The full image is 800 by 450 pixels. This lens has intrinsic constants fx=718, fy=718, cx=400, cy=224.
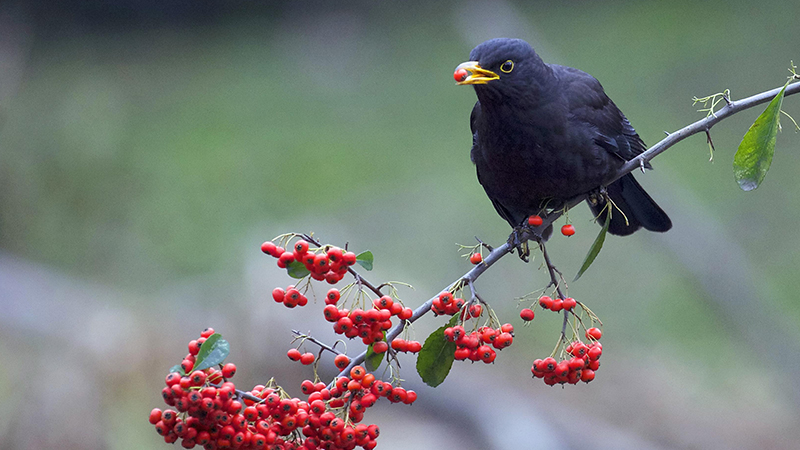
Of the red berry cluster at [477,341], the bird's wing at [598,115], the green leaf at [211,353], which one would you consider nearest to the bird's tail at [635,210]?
the bird's wing at [598,115]

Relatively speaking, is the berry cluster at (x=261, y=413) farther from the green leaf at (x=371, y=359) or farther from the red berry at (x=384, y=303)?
the red berry at (x=384, y=303)

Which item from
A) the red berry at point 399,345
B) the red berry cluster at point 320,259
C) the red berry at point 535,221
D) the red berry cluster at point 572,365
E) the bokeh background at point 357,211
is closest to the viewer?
the red berry cluster at point 320,259

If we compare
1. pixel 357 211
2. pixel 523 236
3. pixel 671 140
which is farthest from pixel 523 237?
pixel 357 211

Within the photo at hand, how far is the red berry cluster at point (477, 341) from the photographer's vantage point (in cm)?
181

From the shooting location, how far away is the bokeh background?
4.77 metres

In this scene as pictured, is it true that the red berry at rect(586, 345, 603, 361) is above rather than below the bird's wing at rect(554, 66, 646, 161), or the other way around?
below

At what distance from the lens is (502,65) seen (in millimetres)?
2438

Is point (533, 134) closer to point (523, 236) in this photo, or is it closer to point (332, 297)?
point (523, 236)

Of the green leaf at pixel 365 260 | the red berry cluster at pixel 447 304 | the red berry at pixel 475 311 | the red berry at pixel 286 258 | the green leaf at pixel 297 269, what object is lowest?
the red berry at pixel 475 311

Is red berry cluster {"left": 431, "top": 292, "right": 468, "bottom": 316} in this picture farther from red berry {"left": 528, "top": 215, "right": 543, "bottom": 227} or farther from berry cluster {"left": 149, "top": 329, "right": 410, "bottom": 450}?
red berry {"left": 528, "top": 215, "right": 543, "bottom": 227}

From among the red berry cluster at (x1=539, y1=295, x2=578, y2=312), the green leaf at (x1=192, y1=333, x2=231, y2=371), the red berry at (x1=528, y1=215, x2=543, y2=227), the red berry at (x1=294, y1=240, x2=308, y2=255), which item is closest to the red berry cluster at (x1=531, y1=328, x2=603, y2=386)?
the red berry cluster at (x1=539, y1=295, x2=578, y2=312)

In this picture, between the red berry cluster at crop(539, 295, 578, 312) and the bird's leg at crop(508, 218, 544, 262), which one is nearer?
the red berry cluster at crop(539, 295, 578, 312)

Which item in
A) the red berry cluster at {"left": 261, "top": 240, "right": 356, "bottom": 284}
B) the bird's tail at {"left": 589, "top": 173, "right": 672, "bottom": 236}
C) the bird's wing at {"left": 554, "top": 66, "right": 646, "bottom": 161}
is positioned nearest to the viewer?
the red berry cluster at {"left": 261, "top": 240, "right": 356, "bottom": 284}

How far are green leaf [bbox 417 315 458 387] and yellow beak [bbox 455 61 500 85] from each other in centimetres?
88
